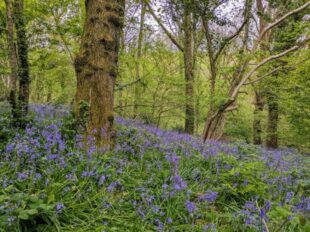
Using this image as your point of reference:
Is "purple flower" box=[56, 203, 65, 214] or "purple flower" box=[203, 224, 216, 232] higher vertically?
"purple flower" box=[56, 203, 65, 214]

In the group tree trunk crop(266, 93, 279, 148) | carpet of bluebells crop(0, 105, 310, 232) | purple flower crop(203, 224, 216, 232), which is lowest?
purple flower crop(203, 224, 216, 232)

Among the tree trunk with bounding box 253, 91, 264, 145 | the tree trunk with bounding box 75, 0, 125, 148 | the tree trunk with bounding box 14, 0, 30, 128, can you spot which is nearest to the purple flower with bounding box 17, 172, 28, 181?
the tree trunk with bounding box 75, 0, 125, 148

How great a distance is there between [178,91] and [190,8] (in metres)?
3.82

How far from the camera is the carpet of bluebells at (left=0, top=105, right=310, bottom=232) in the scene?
194cm

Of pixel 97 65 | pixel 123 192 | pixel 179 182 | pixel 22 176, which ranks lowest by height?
pixel 123 192

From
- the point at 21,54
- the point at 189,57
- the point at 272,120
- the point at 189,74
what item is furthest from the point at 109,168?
the point at 272,120

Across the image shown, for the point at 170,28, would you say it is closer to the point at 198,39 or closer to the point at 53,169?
the point at 198,39

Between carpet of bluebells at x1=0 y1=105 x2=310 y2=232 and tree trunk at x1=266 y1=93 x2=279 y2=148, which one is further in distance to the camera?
tree trunk at x1=266 y1=93 x2=279 y2=148

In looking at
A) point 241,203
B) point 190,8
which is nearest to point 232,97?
point 190,8

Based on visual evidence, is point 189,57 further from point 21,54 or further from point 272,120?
point 21,54

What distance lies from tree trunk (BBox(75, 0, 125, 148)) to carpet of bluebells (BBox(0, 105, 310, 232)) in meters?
0.38

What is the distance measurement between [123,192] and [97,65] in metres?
1.81

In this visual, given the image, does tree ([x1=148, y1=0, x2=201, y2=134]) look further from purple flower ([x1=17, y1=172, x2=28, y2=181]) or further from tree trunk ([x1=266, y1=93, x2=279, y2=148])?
purple flower ([x1=17, y1=172, x2=28, y2=181])

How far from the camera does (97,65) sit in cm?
355
